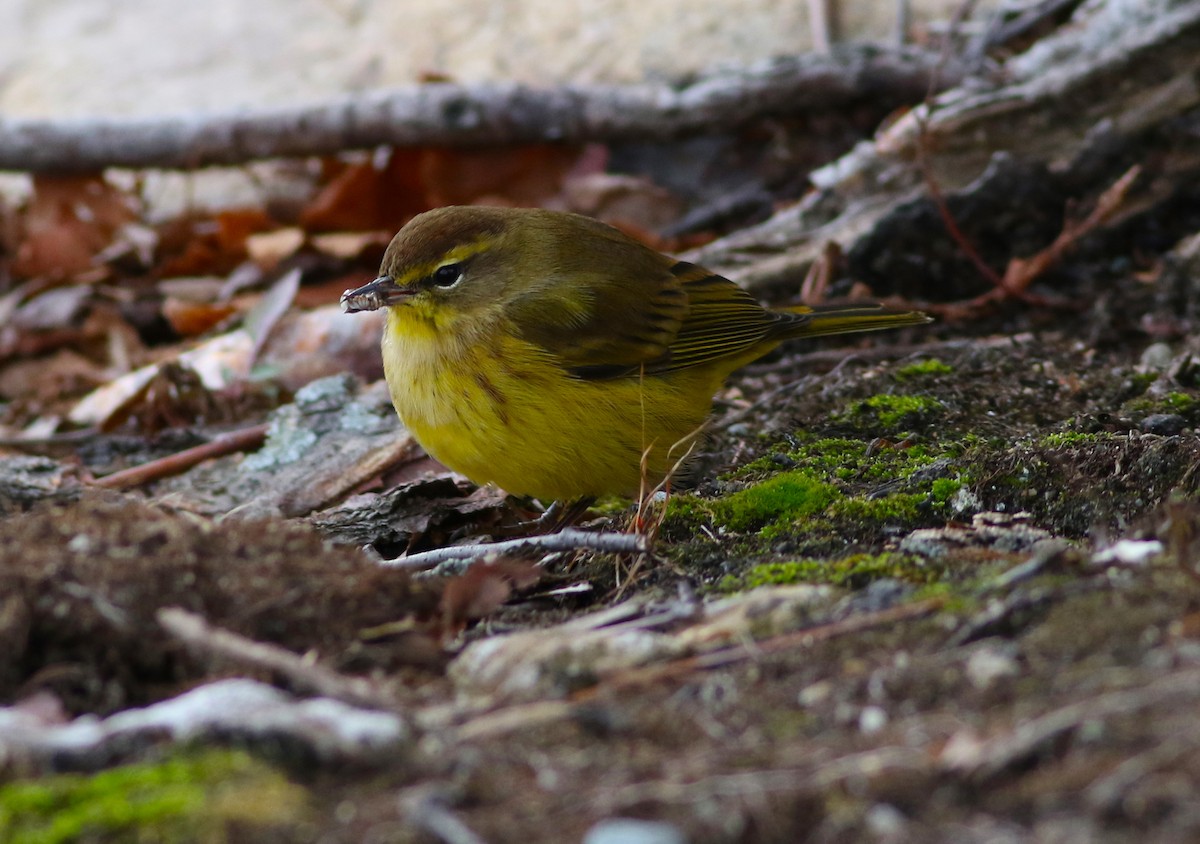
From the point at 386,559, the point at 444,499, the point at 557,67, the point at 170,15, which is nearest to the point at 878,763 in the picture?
the point at 386,559

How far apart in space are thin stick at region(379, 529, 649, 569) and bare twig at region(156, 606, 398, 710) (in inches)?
Answer: 32.9

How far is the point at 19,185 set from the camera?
9023 millimetres

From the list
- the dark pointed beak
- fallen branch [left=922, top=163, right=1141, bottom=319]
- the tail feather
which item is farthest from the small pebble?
fallen branch [left=922, top=163, right=1141, bottom=319]

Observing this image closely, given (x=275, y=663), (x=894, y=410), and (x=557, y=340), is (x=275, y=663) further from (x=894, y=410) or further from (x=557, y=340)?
(x=894, y=410)

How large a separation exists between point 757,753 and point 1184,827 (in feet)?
2.14

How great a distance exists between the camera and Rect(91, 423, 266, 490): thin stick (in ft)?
16.7

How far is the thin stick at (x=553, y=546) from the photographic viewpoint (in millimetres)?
3273

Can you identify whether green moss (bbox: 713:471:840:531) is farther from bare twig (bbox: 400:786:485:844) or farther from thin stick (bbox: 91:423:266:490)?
thin stick (bbox: 91:423:266:490)

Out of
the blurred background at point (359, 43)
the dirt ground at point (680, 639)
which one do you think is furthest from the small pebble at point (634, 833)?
the blurred background at point (359, 43)

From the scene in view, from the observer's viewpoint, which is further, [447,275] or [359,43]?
[359,43]

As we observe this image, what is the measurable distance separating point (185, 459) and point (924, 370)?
3045mm

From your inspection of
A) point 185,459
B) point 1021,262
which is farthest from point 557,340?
point 1021,262

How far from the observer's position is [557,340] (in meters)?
4.64

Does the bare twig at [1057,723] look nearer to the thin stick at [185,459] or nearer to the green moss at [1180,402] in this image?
the green moss at [1180,402]
